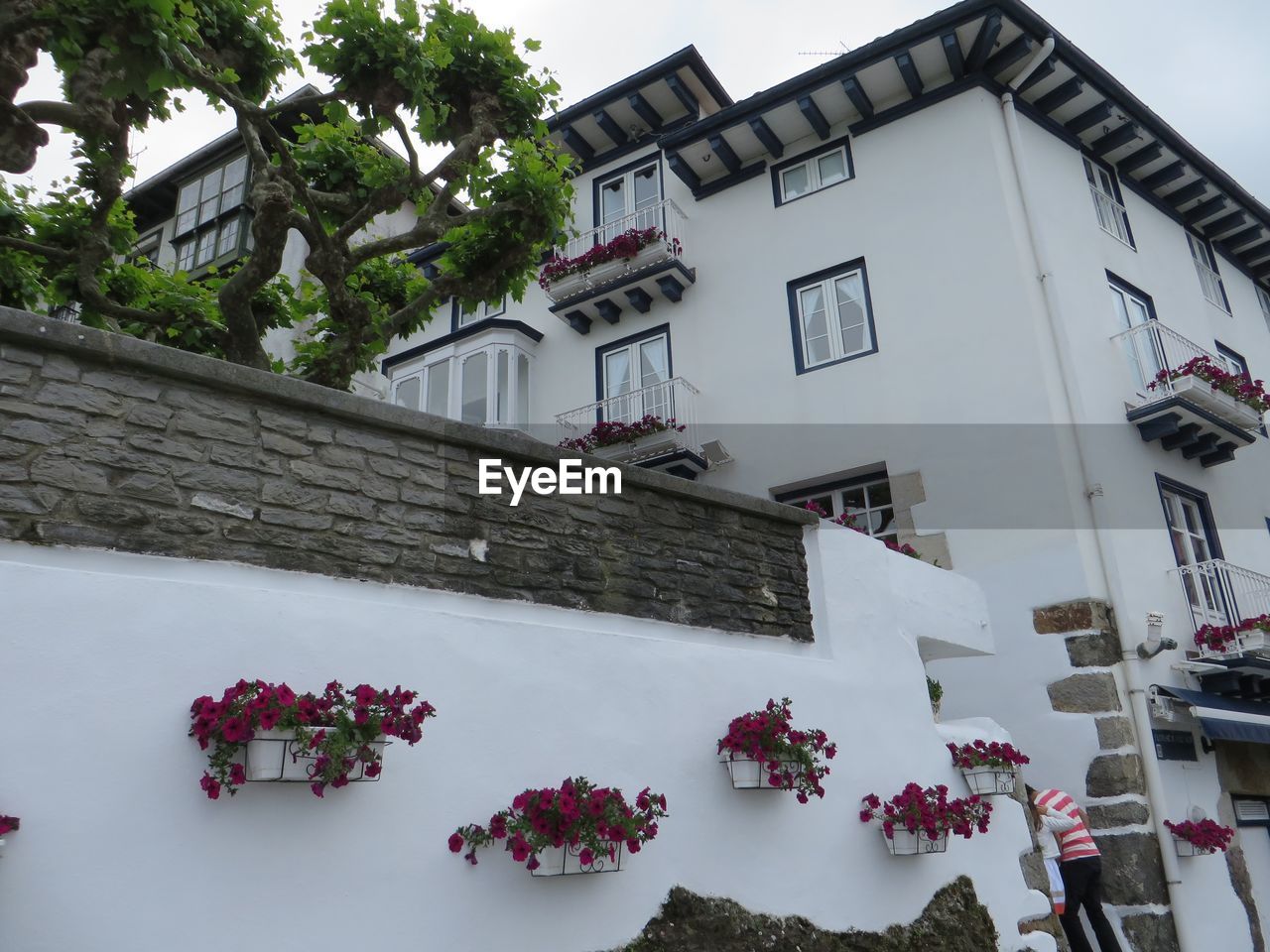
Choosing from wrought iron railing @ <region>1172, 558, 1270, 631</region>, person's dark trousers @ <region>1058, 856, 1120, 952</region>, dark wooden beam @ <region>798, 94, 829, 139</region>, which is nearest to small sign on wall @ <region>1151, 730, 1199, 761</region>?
wrought iron railing @ <region>1172, 558, 1270, 631</region>

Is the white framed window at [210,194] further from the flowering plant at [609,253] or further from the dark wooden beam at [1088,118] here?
the dark wooden beam at [1088,118]

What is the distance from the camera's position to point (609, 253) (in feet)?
42.4

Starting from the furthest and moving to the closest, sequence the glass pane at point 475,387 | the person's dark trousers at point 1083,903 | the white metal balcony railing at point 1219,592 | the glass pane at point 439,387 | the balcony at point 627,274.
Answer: the glass pane at point 439,387 < the glass pane at point 475,387 < the balcony at point 627,274 < the white metal balcony railing at point 1219,592 < the person's dark trousers at point 1083,903

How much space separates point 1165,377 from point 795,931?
8042 millimetres

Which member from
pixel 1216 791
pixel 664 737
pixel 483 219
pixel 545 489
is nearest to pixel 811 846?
pixel 664 737

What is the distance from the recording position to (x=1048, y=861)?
7312mm

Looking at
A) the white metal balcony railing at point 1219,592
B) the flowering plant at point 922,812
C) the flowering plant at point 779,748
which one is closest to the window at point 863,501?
the white metal balcony railing at point 1219,592

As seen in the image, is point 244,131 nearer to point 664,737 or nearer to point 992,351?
point 664,737

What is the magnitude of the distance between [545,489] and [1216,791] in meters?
8.00

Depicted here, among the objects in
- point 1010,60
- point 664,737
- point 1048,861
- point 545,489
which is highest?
point 1010,60

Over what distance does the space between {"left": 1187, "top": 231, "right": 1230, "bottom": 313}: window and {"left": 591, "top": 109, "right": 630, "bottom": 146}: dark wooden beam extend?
8.08 m

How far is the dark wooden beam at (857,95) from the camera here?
38.5 ft

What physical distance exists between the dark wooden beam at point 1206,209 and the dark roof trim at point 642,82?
6.89m

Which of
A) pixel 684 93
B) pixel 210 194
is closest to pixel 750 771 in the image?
pixel 684 93
